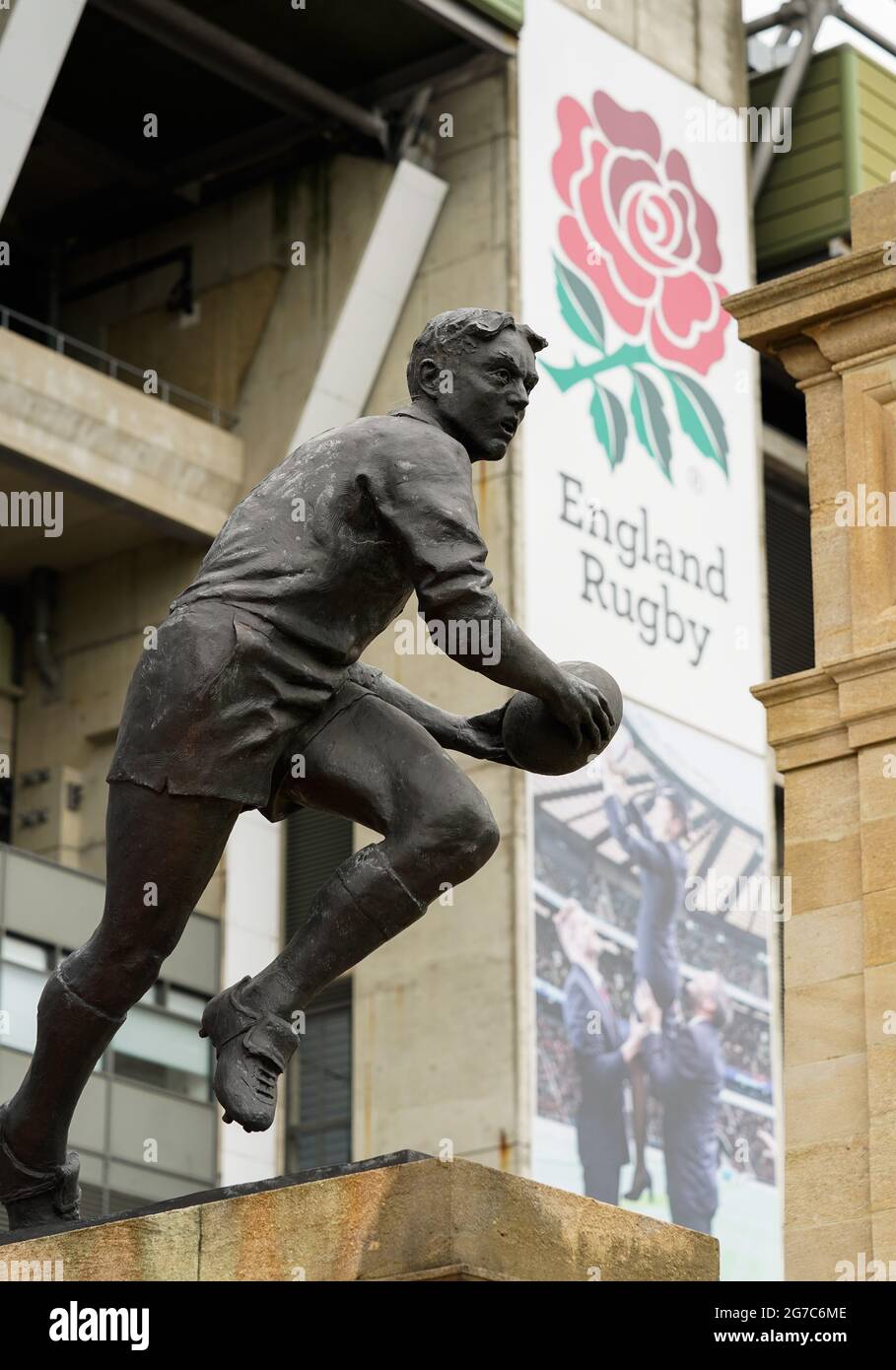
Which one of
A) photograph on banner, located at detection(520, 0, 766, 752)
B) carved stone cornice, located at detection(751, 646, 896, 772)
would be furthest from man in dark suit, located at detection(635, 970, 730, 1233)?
carved stone cornice, located at detection(751, 646, 896, 772)

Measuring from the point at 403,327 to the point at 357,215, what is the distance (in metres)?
1.46

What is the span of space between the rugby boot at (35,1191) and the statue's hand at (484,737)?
5.72 feet

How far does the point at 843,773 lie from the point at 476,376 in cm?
502

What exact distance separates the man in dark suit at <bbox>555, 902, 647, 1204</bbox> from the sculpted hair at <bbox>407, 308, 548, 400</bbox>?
2341 cm

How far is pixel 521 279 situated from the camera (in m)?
34.2

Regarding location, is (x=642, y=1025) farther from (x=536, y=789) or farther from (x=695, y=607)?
(x=695, y=607)

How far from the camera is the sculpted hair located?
902 cm

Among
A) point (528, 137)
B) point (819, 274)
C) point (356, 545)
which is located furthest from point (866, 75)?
point (356, 545)

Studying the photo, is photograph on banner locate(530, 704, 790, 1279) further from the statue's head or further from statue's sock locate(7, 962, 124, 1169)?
the statue's head

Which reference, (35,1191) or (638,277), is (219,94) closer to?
(638,277)

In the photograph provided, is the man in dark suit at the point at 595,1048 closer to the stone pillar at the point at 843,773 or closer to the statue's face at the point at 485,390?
the stone pillar at the point at 843,773

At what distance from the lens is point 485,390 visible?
9.03 m

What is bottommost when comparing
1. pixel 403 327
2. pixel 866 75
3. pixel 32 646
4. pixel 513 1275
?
pixel 513 1275

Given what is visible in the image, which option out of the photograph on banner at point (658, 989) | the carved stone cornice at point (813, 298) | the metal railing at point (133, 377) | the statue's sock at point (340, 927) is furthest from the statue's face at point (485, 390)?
the metal railing at point (133, 377)
